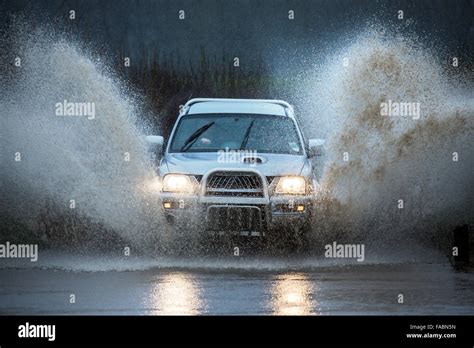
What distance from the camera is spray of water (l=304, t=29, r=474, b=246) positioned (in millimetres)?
19188

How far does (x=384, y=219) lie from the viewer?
18969 mm

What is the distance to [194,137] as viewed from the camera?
1739cm

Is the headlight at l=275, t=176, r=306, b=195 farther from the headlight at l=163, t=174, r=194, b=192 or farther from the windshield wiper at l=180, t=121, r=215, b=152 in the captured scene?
the windshield wiper at l=180, t=121, r=215, b=152

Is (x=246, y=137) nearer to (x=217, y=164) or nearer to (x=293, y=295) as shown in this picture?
(x=217, y=164)

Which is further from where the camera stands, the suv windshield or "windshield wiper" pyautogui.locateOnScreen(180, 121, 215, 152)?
"windshield wiper" pyautogui.locateOnScreen(180, 121, 215, 152)

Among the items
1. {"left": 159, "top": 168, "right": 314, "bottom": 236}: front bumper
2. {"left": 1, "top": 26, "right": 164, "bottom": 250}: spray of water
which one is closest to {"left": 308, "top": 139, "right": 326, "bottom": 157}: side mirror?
{"left": 159, "top": 168, "right": 314, "bottom": 236}: front bumper

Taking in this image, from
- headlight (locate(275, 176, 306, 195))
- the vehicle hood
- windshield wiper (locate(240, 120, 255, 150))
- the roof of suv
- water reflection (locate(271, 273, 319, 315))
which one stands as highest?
the roof of suv

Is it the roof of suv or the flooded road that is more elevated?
the roof of suv

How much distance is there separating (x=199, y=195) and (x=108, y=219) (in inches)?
82.3

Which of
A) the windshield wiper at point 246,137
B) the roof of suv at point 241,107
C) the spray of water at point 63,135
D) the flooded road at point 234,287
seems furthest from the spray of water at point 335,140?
the flooded road at point 234,287

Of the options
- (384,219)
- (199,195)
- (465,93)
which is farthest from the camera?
(465,93)
